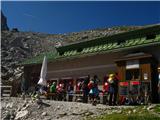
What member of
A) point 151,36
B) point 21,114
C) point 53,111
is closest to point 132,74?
point 151,36

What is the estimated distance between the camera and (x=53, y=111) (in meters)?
19.3

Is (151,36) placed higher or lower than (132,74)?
higher

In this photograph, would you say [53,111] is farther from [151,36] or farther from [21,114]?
[151,36]

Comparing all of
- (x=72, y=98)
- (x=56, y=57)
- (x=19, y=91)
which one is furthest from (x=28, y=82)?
(x=72, y=98)

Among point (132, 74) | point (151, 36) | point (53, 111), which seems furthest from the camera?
point (151, 36)

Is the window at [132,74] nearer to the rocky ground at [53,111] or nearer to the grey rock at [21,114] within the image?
the rocky ground at [53,111]

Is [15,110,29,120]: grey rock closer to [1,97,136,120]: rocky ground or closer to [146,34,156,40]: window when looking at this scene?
[1,97,136,120]: rocky ground

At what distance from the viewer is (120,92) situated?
73.0 feet

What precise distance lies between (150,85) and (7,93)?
12896 millimetres

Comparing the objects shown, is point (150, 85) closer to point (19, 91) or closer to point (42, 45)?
point (19, 91)

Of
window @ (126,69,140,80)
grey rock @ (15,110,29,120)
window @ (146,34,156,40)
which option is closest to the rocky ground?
grey rock @ (15,110,29,120)

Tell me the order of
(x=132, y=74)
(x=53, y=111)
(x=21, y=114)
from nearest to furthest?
(x=53, y=111) → (x=21, y=114) → (x=132, y=74)

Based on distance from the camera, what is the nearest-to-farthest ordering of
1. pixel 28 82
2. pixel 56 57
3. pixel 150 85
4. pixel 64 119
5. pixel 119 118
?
pixel 119 118 → pixel 64 119 → pixel 150 85 → pixel 56 57 → pixel 28 82

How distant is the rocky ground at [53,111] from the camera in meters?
17.8
